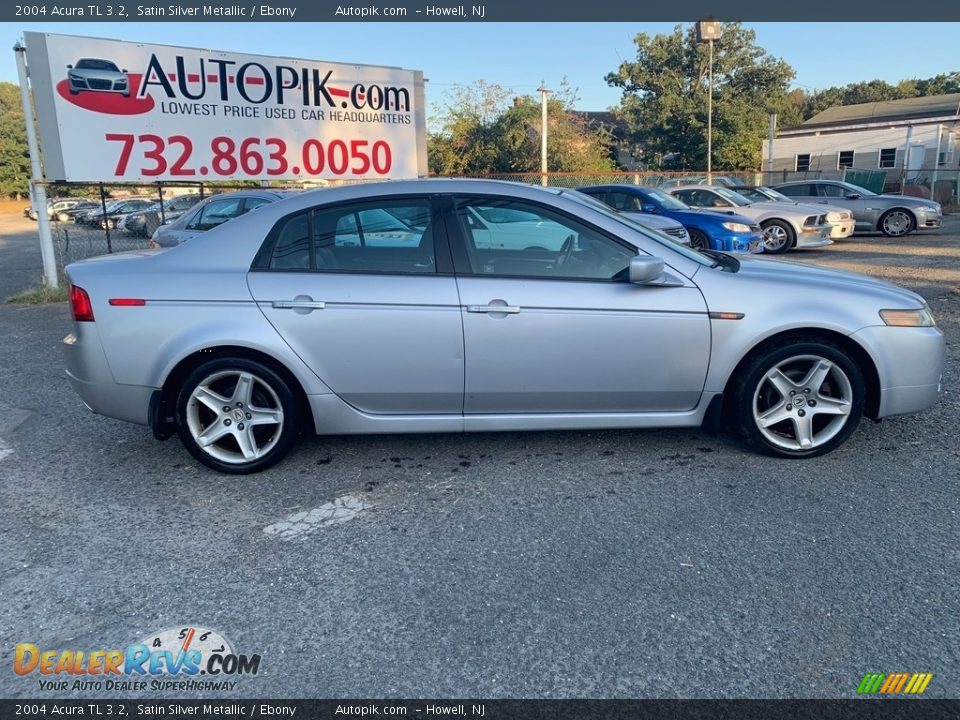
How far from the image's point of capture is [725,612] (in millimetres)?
2729

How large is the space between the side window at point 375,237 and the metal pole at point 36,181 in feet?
26.7

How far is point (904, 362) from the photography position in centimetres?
399

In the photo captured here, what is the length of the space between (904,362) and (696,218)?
887cm

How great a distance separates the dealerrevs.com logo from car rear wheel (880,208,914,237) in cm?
1801

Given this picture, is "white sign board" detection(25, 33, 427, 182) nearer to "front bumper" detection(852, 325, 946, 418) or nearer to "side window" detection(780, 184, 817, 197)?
"side window" detection(780, 184, 817, 197)

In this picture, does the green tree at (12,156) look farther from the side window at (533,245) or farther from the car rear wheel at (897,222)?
the side window at (533,245)

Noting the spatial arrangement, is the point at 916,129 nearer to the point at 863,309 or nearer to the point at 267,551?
the point at 863,309

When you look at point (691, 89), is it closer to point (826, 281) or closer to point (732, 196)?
point (732, 196)

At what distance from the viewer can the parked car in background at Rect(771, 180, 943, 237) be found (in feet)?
54.4

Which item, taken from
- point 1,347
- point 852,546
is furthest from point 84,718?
point 1,347

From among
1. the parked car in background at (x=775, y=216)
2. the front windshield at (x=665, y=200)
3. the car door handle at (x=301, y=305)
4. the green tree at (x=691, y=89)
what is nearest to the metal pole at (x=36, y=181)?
the car door handle at (x=301, y=305)

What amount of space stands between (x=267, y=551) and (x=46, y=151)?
9500mm

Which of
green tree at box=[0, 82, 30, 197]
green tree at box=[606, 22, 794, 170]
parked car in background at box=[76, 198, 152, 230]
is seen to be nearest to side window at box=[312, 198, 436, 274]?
parked car in background at box=[76, 198, 152, 230]

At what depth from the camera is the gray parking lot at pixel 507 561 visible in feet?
8.10
